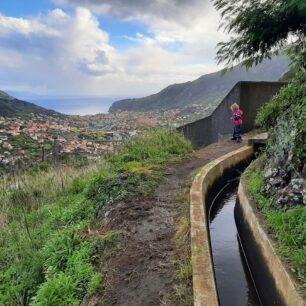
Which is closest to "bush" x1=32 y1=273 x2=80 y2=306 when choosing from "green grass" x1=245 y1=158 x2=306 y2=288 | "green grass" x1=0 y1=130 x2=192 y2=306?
"green grass" x1=0 y1=130 x2=192 y2=306

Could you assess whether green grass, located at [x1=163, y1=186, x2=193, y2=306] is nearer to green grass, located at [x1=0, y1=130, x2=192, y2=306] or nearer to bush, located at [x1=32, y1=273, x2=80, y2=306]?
green grass, located at [x1=0, y1=130, x2=192, y2=306]

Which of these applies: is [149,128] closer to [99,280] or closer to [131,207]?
[131,207]

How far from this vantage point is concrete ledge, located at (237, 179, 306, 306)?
3.42 m

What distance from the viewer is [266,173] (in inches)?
240

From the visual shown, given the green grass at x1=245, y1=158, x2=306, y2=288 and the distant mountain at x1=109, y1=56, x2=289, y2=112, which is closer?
the green grass at x1=245, y1=158, x2=306, y2=288

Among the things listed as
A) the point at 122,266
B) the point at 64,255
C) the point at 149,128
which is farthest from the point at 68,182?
the point at 122,266

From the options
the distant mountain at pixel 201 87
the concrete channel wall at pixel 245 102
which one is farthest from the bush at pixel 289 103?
the distant mountain at pixel 201 87

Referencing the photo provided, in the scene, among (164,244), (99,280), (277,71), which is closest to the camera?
(99,280)

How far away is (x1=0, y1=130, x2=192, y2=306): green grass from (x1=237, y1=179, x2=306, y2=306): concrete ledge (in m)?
1.76

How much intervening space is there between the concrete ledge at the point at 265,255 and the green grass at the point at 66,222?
176cm

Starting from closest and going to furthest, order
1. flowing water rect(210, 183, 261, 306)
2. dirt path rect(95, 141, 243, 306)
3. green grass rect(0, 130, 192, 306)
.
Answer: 1. dirt path rect(95, 141, 243, 306)
2. green grass rect(0, 130, 192, 306)
3. flowing water rect(210, 183, 261, 306)

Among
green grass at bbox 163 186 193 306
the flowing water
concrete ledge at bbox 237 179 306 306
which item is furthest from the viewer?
the flowing water

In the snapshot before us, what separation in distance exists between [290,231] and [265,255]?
1.31ft

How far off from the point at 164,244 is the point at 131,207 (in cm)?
134
